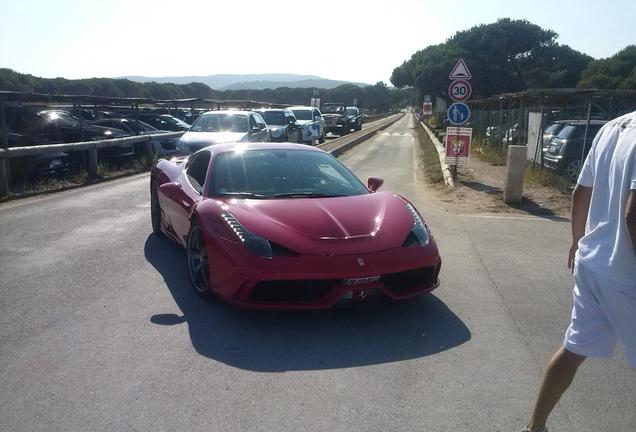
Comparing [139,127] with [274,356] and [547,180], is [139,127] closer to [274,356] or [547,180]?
[547,180]

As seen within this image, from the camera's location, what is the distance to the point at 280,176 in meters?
6.06

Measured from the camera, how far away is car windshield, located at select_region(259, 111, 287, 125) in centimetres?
2300

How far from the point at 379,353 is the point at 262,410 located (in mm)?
1115

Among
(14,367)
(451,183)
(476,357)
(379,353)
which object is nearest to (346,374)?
(379,353)

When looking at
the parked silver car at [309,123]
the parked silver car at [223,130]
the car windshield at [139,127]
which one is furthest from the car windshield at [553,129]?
the car windshield at [139,127]

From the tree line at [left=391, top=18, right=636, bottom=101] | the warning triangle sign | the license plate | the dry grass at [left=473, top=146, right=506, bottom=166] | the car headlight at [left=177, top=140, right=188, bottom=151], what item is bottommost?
the dry grass at [left=473, top=146, right=506, bottom=166]

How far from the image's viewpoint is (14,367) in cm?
390

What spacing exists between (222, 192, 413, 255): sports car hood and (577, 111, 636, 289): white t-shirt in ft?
7.11

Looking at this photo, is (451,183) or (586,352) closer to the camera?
(586,352)

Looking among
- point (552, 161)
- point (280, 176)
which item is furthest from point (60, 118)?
point (552, 161)

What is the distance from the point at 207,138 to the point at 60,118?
168 inches

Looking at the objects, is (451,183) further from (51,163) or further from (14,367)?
(14,367)

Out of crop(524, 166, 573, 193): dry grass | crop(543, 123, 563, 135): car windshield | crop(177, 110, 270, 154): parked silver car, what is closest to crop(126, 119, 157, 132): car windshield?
crop(177, 110, 270, 154): parked silver car

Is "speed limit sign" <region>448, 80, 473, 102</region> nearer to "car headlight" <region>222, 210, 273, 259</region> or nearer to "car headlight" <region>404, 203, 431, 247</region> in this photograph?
"car headlight" <region>404, 203, 431, 247</region>
